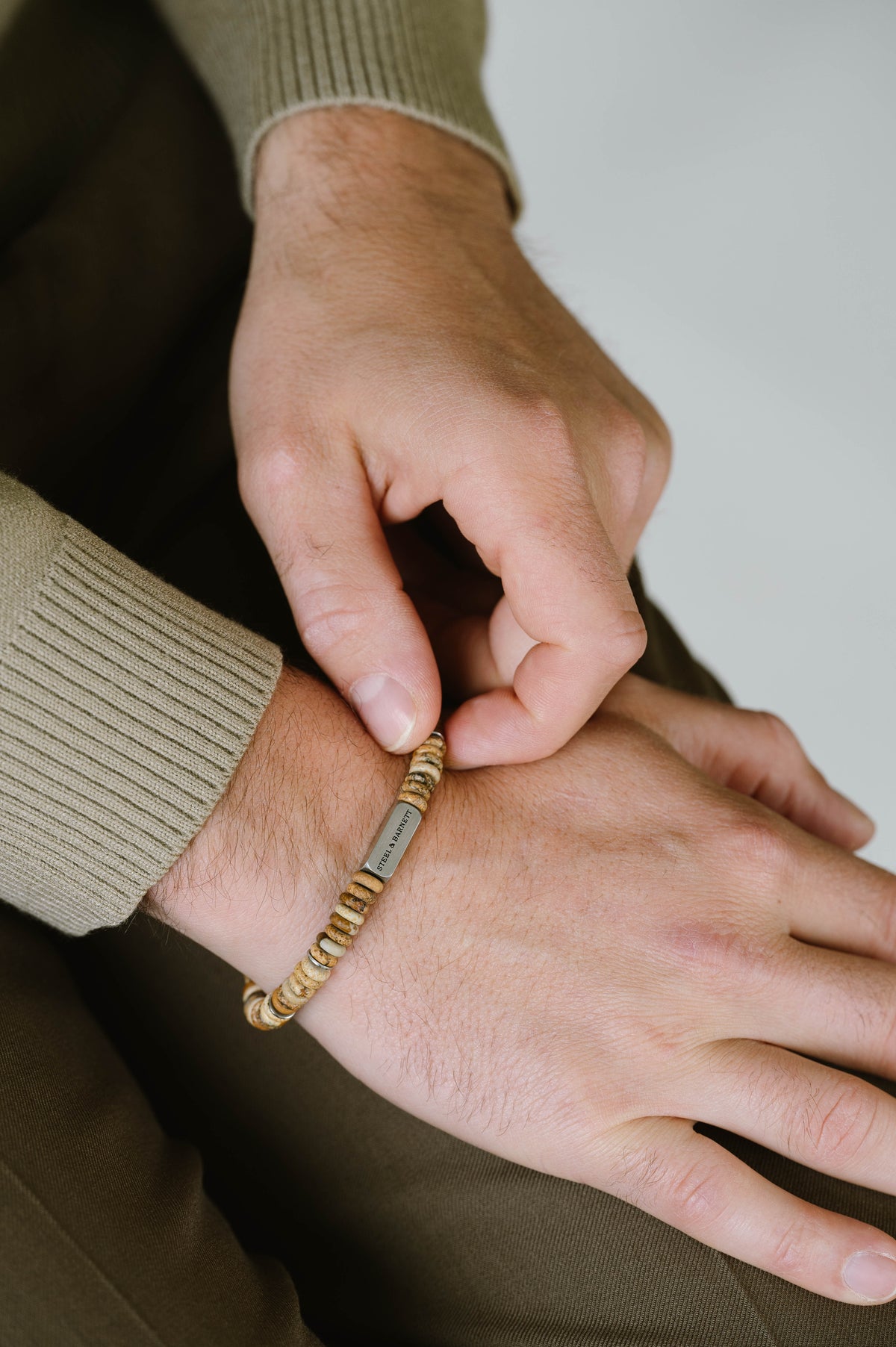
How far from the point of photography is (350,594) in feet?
2.68

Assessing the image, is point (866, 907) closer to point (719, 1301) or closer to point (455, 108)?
point (719, 1301)

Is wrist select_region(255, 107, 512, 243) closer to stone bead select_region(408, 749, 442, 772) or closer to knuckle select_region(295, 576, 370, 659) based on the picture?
knuckle select_region(295, 576, 370, 659)

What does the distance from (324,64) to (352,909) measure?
3.07 ft

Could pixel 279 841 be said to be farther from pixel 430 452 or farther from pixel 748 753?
pixel 748 753

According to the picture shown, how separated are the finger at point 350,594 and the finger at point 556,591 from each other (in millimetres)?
82

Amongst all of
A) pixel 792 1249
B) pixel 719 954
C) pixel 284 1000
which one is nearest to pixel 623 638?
pixel 719 954

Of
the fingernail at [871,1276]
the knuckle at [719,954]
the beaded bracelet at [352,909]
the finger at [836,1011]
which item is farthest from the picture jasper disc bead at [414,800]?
the fingernail at [871,1276]

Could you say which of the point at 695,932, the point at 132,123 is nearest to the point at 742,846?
the point at 695,932

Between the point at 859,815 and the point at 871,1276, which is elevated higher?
the point at 859,815

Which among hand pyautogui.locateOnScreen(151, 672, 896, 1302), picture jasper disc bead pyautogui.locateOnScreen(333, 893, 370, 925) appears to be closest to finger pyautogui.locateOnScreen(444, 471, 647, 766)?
hand pyautogui.locateOnScreen(151, 672, 896, 1302)

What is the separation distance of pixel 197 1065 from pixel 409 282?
0.79 metres

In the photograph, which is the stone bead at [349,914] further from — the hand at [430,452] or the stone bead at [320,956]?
the hand at [430,452]

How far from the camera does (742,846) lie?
0.90 metres

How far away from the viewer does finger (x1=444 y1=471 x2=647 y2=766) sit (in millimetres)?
785
